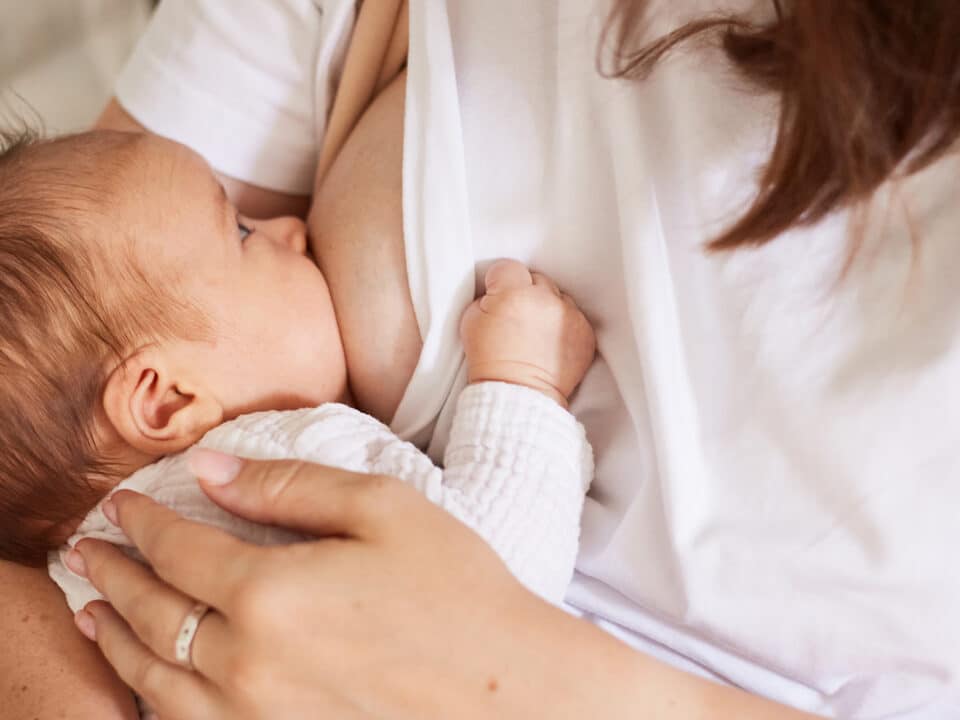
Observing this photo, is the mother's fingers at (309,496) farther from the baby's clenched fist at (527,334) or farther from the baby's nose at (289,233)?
the baby's nose at (289,233)

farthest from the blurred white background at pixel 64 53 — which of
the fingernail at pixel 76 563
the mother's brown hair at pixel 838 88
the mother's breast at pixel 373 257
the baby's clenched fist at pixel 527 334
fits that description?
the mother's brown hair at pixel 838 88

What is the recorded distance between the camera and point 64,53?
1.41m

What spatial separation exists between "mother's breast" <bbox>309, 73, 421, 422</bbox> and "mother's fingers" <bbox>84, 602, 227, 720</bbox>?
0.31m

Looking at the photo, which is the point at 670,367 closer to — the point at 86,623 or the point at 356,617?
the point at 356,617

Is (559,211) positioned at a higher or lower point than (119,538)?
higher

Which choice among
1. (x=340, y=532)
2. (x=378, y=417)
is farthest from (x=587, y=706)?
(x=378, y=417)

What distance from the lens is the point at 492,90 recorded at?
711 millimetres

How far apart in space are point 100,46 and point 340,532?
124 centimetres

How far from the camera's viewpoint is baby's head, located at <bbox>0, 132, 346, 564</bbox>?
0.70 meters

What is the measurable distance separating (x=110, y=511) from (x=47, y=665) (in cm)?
16

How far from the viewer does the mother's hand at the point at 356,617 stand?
54 cm

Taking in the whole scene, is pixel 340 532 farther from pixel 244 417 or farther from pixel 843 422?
pixel 843 422

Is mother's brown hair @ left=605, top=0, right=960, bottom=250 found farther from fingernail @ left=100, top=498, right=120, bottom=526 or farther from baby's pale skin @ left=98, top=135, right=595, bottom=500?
fingernail @ left=100, top=498, right=120, bottom=526

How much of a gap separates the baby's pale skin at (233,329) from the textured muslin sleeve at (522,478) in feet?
0.10
